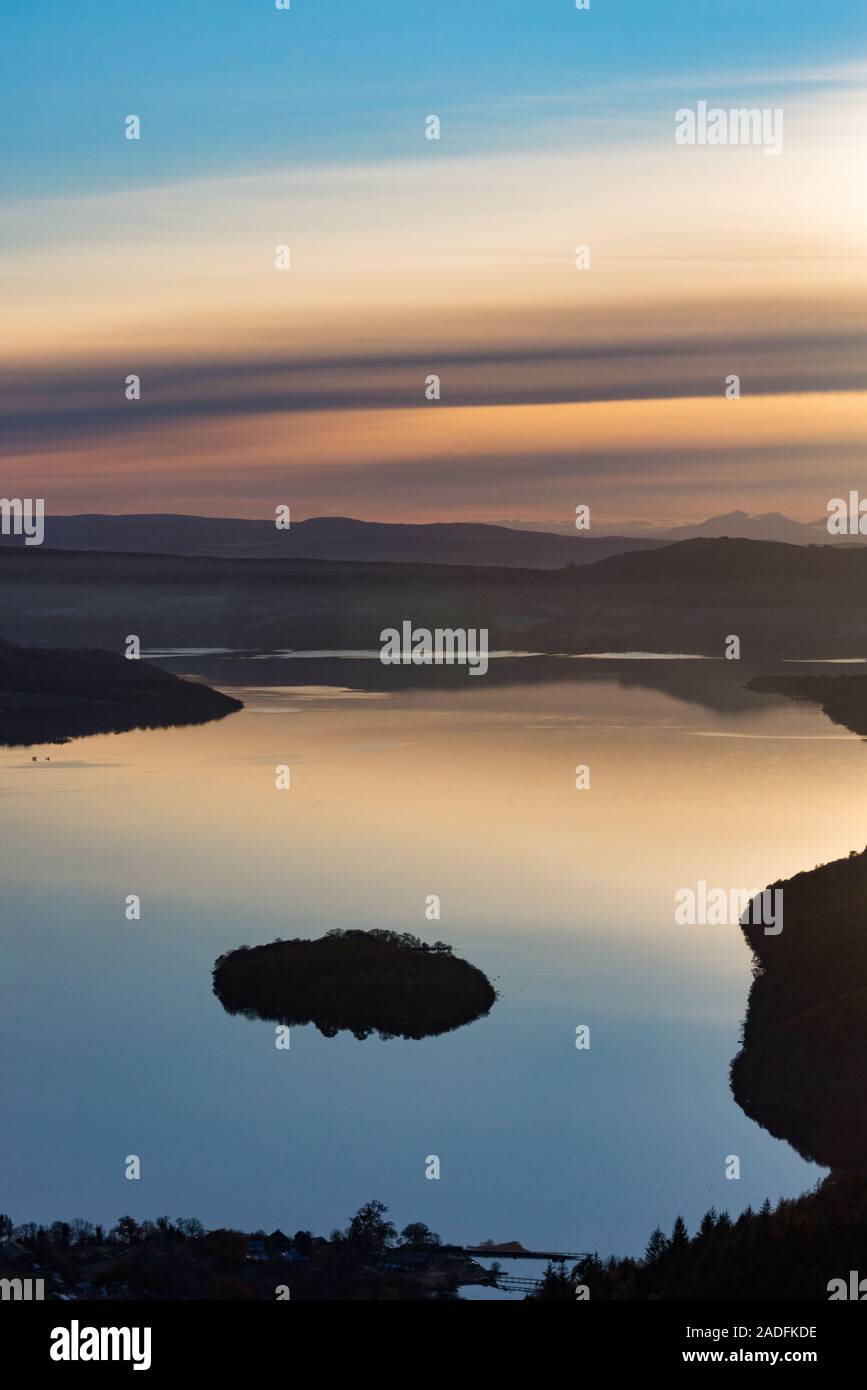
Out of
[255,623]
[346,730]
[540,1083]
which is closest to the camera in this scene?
[540,1083]

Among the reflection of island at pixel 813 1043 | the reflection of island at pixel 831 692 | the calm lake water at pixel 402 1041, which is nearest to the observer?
the calm lake water at pixel 402 1041

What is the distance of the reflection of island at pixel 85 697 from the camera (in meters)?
82.6

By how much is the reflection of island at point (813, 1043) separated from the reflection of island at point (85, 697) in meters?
53.1

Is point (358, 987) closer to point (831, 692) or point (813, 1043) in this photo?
point (813, 1043)

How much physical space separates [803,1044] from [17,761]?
48.9m

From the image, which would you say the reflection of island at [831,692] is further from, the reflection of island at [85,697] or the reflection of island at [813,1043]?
the reflection of island at [813,1043]

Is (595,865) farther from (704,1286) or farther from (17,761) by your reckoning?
(17,761)

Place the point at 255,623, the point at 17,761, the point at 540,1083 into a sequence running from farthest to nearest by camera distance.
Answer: the point at 255,623 < the point at 17,761 < the point at 540,1083

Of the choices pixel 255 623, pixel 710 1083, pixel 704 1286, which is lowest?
pixel 704 1286

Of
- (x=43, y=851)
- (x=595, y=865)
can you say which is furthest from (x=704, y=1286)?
(x=43, y=851)

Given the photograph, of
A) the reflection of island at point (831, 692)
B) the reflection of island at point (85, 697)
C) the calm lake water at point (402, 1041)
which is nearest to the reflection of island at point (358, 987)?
the calm lake water at point (402, 1041)

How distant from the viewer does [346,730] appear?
7619cm

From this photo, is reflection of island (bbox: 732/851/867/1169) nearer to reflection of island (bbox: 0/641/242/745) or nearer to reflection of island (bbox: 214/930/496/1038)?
reflection of island (bbox: 214/930/496/1038)

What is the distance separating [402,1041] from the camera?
2616cm
